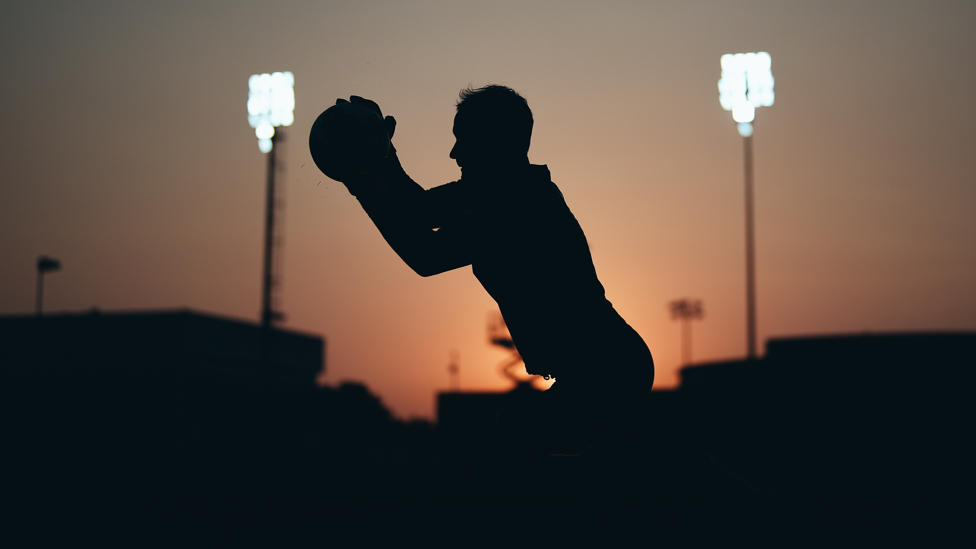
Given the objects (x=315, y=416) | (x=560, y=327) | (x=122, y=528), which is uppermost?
(x=560, y=327)

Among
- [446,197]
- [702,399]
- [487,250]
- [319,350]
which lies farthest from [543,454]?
[319,350]

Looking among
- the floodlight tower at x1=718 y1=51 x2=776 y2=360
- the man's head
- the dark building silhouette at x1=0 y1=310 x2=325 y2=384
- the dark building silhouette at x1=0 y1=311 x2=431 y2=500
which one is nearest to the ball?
the man's head

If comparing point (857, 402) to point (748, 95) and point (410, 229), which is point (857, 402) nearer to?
point (748, 95)

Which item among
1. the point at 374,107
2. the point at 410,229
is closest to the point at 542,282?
the point at 410,229

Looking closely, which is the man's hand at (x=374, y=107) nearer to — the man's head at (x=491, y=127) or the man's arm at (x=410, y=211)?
the man's arm at (x=410, y=211)

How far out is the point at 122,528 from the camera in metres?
2.70

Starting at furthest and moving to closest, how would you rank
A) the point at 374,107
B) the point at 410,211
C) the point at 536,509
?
1. the point at 374,107
2. the point at 410,211
3. the point at 536,509

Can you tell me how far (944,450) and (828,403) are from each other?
17.3 feet

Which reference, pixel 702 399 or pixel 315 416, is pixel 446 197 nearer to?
pixel 702 399

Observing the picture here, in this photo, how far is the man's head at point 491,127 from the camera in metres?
3.37

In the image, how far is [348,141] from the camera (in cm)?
353

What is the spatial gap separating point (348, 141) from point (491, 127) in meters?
0.61

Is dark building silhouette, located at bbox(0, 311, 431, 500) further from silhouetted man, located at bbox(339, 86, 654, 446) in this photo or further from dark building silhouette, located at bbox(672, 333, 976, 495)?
silhouetted man, located at bbox(339, 86, 654, 446)

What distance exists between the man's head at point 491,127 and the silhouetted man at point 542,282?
0.46ft
